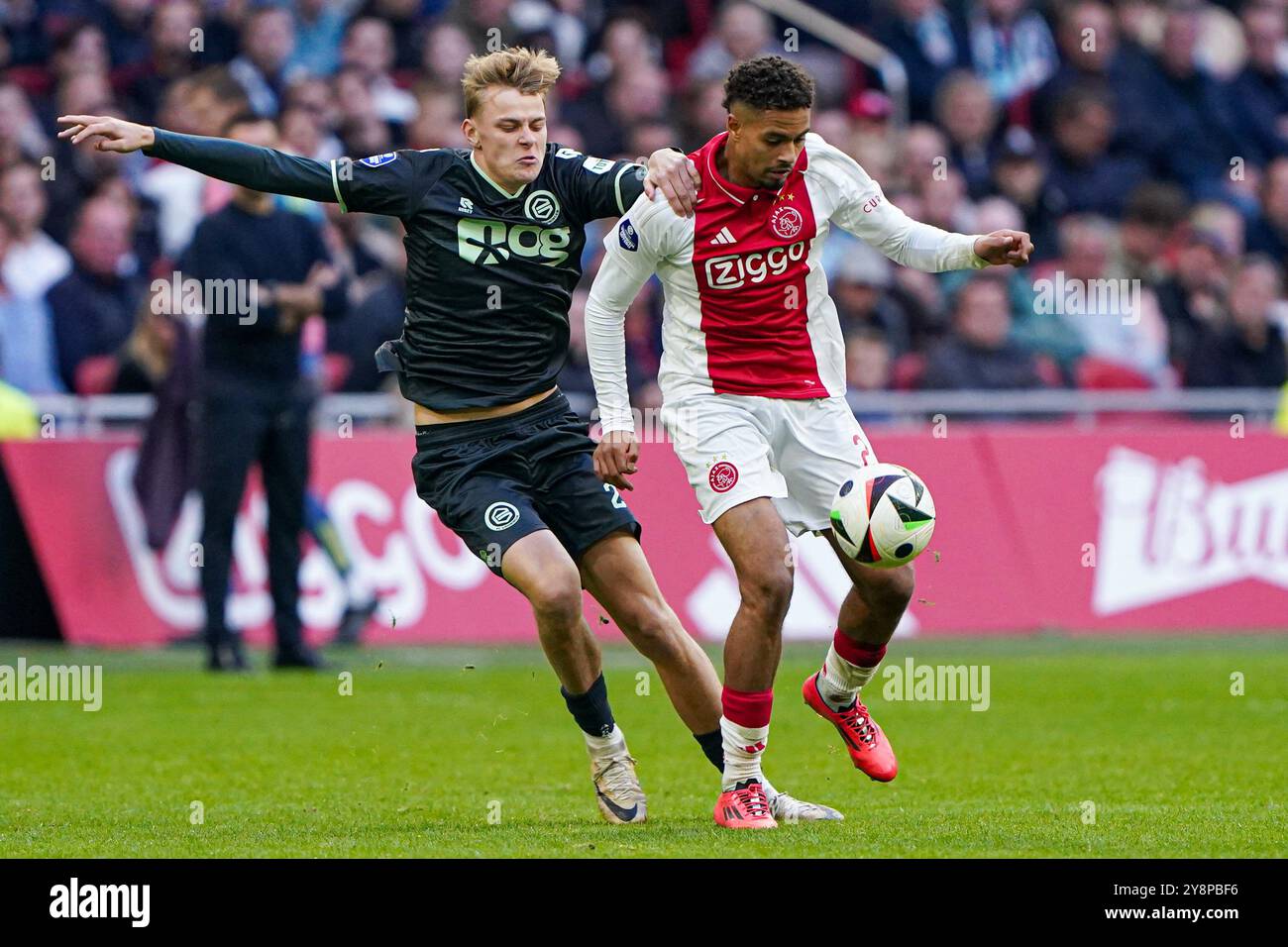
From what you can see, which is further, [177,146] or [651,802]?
[651,802]

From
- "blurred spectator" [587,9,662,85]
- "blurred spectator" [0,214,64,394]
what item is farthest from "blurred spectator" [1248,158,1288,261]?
"blurred spectator" [0,214,64,394]

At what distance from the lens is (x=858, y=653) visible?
7816 mm

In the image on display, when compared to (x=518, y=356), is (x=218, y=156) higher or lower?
higher

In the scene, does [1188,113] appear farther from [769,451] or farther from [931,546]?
[769,451]

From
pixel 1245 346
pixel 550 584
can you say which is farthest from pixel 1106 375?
pixel 550 584

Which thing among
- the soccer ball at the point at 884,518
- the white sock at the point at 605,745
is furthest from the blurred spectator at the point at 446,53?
the soccer ball at the point at 884,518

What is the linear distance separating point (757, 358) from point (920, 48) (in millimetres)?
11317

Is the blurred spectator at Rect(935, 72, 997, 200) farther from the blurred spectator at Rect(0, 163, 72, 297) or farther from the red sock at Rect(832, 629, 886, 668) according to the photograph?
the red sock at Rect(832, 629, 886, 668)

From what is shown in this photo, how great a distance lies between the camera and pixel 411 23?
17.5 m

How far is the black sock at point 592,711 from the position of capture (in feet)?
24.8

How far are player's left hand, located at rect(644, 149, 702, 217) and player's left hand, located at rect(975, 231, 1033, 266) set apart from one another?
103 centimetres
